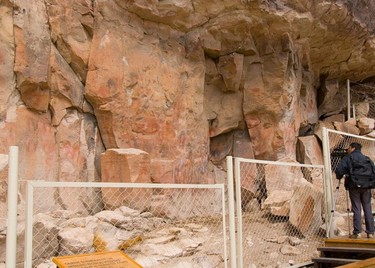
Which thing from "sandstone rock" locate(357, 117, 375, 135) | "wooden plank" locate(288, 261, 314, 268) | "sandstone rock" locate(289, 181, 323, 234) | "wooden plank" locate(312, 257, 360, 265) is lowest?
"wooden plank" locate(288, 261, 314, 268)

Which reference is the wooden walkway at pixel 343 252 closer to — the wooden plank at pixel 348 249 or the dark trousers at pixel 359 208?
the wooden plank at pixel 348 249

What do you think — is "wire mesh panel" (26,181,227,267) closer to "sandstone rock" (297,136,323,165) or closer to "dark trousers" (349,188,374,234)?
"dark trousers" (349,188,374,234)

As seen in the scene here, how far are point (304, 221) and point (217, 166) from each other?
4138 millimetres

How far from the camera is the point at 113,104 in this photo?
791 centimetres

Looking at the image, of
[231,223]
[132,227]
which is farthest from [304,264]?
[132,227]

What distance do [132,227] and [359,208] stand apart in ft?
11.2

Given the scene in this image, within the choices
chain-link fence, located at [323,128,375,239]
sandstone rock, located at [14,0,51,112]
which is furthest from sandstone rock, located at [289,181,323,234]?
sandstone rock, located at [14,0,51,112]

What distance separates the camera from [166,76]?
8820mm

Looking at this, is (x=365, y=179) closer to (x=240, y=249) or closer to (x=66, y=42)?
(x=240, y=249)

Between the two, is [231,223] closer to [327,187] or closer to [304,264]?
[304,264]

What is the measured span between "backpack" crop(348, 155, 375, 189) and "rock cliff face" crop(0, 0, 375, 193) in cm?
386

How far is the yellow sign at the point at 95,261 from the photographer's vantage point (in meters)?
2.67

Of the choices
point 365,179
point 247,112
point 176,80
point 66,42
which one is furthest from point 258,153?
point 66,42

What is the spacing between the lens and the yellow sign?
2672mm
